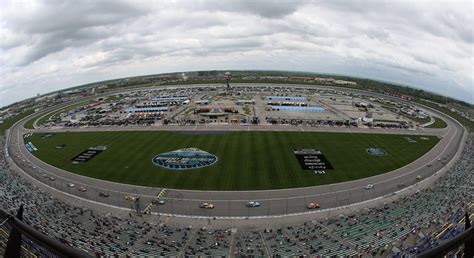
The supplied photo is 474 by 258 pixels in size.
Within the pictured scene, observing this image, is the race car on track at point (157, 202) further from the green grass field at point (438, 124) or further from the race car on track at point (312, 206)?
the green grass field at point (438, 124)

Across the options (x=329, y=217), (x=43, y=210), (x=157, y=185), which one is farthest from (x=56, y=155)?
(x=329, y=217)

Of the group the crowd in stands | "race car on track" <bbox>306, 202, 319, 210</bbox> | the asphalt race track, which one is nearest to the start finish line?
the asphalt race track

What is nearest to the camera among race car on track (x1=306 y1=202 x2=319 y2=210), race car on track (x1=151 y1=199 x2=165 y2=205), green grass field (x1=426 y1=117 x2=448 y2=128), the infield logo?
race car on track (x1=306 y1=202 x2=319 y2=210)

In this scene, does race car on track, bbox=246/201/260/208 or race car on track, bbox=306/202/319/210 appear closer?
race car on track, bbox=306/202/319/210

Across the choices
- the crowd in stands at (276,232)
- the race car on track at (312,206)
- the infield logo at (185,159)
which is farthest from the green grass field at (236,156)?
the crowd in stands at (276,232)

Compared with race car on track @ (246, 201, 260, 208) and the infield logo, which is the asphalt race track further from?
the infield logo

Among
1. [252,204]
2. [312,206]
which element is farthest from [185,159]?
[312,206]

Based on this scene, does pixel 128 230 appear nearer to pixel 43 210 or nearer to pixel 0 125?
pixel 43 210

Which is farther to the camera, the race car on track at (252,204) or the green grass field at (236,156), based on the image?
the green grass field at (236,156)
